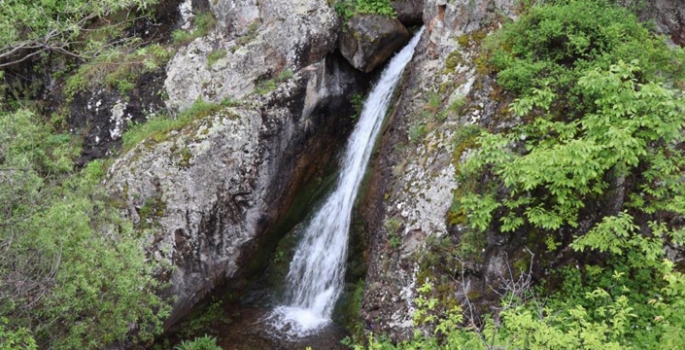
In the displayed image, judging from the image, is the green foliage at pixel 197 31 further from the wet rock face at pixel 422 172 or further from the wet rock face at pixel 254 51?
the wet rock face at pixel 422 172

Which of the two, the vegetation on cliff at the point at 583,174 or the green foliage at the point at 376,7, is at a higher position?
the green foliage at the point at 376,7

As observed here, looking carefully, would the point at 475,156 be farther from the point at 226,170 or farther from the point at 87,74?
the point at 87,74

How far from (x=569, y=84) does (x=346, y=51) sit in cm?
579

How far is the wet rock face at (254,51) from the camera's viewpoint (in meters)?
11.2

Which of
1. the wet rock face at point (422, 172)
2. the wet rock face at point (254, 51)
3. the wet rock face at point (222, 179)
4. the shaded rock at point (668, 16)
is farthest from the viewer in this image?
the wet rock face at point (254, 51)

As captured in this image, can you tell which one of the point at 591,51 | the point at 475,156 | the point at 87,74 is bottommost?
the point at 475,156

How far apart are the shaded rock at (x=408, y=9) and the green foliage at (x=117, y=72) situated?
5.89 meters

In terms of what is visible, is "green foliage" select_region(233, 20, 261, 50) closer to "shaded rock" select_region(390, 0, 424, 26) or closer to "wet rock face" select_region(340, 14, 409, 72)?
"wet rock face" select_region(340, 14, 409, 72)

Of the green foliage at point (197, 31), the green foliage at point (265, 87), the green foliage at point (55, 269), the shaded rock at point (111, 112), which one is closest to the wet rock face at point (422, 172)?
the green foliage at point (265, 87)

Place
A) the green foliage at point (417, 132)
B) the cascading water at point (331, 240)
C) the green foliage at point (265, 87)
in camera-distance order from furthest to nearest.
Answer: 1. the green foliage at point (265, 87)
2. the cascading water at point (331, 240)
3. the green foliage at point (417, 132)

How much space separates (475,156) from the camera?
6.88 meters

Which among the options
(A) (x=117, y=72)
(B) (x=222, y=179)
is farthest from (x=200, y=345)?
(A) (x=117, y=72)

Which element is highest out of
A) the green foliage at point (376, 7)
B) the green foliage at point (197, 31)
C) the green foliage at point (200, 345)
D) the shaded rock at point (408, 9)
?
the green foliage at point (197, 31)

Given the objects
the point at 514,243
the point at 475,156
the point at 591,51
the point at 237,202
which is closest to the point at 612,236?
the point at 514,243
